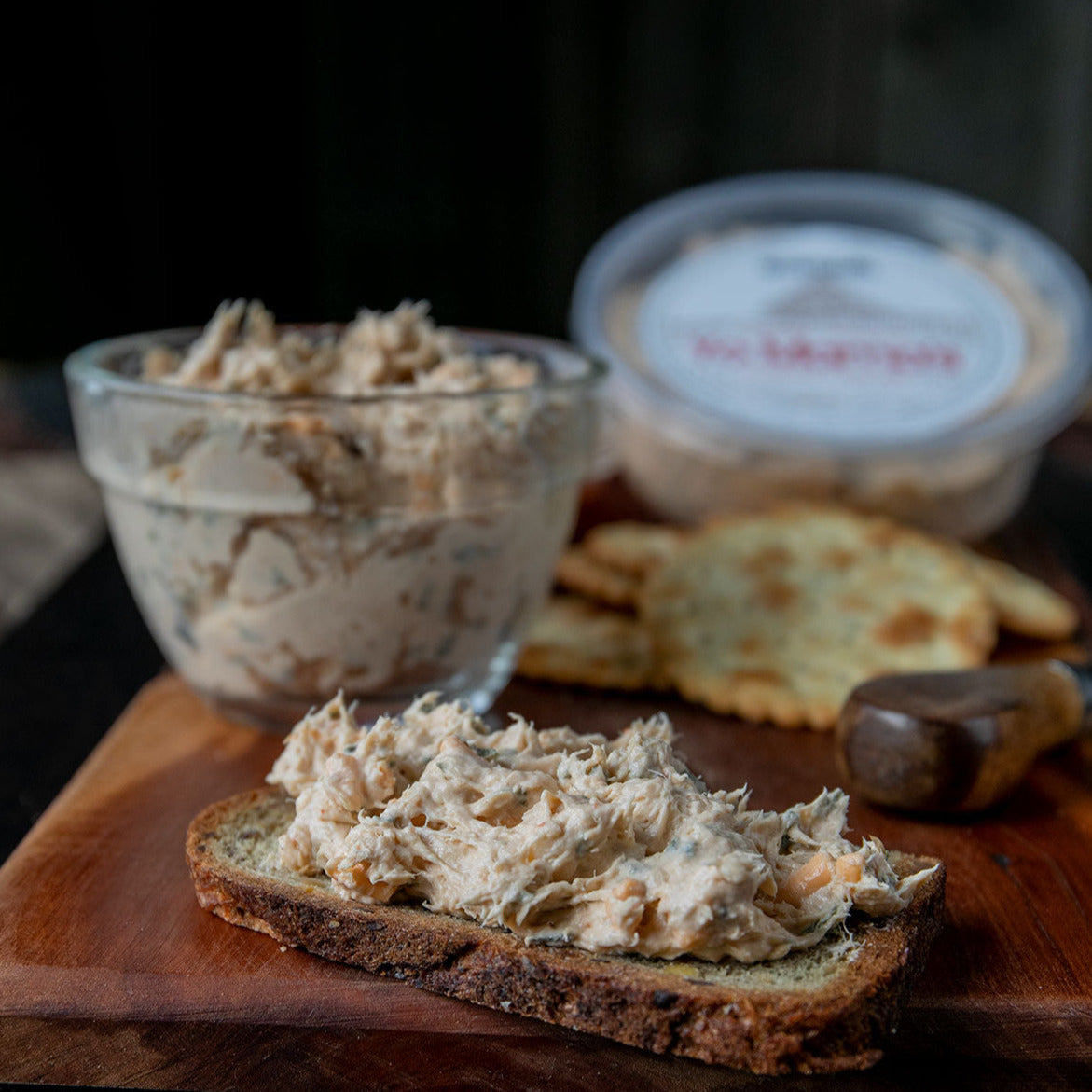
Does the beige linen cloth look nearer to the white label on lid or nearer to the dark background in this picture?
the dark background

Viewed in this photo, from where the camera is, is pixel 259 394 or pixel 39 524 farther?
pixel 39 524

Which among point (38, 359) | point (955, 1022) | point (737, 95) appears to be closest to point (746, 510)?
point (955, 1022)

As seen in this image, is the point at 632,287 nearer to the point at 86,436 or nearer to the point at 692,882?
the point at 86,436

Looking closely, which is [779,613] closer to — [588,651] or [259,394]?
[588,651]

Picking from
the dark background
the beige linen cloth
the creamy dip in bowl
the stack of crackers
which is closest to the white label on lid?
the stack of crackers

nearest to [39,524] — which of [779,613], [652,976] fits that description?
[779,613]
